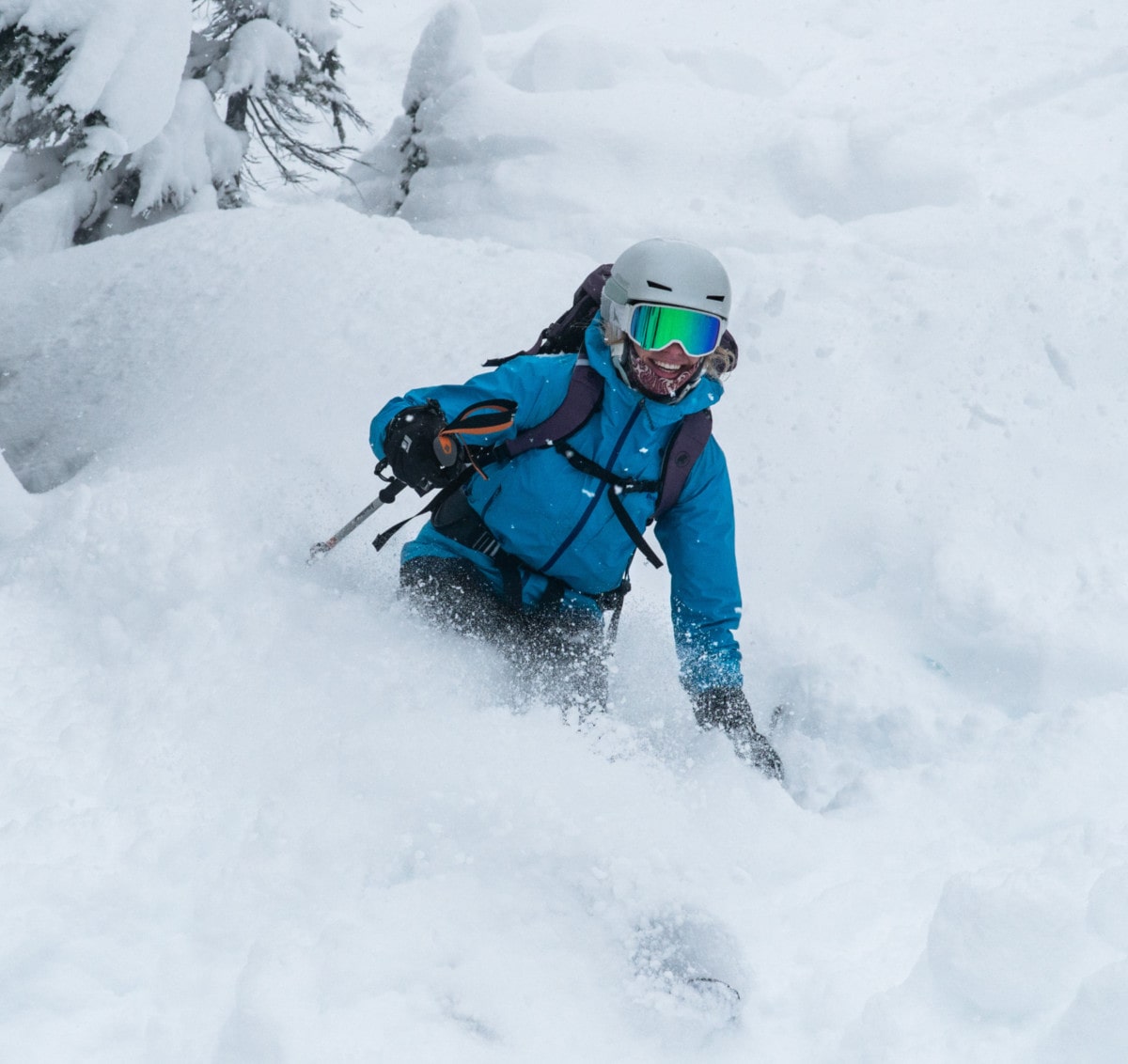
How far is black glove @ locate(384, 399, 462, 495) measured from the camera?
12.2ft

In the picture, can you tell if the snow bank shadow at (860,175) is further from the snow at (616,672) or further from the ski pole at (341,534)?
the ski pole at (341,534)

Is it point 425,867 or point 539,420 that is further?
point 539,420

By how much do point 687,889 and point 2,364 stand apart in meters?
6.97

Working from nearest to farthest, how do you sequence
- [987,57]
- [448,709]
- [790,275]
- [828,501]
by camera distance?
[448,709] → [828,501] → [790,275] → [987,57]

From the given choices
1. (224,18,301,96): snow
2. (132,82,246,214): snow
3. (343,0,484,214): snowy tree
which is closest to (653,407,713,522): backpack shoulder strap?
(132,82,246,214): snow

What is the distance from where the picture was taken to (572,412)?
12.6ft

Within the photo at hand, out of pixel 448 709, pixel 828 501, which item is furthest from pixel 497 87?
pixel 448 709

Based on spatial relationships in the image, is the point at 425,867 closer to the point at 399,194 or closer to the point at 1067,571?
the point at 1067,571

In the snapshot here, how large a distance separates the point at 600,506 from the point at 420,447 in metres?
0.77

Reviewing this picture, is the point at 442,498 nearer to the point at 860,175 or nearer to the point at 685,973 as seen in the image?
the point at 685,973

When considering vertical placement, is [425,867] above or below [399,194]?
above

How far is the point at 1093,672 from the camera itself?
521cm

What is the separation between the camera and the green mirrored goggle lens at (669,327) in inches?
142

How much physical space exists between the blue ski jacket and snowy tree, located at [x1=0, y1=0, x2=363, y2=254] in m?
3.99
